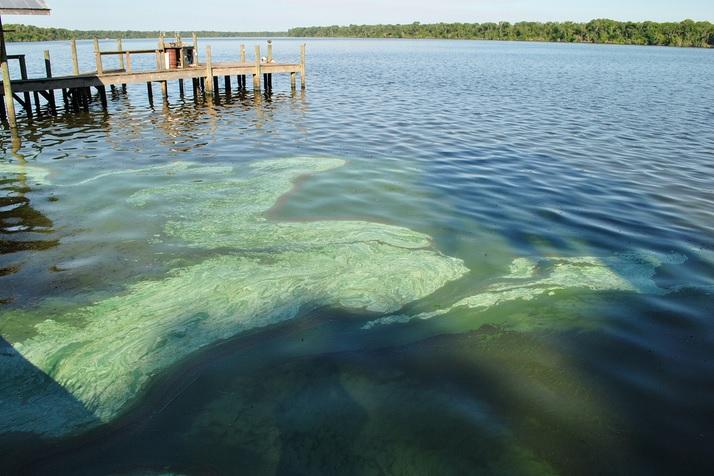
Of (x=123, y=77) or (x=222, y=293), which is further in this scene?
(x=123, y=77)

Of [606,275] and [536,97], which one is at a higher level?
[536,97]

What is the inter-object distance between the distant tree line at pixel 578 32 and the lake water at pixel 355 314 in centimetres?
13085

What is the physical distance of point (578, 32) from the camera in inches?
5522

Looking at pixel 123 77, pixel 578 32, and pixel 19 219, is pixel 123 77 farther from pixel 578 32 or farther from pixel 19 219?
pixel 578 32

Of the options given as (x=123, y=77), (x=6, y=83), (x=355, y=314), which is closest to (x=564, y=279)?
(x=355, y=314)

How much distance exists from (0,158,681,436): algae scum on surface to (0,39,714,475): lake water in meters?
0.03

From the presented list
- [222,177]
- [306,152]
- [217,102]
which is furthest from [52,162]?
[217,102]

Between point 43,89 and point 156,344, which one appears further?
point 43,89

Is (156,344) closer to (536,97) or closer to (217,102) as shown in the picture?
(217,102)

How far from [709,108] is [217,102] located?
2398 centimetres

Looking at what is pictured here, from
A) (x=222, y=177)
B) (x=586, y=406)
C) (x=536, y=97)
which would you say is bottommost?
(x=586, y=406)

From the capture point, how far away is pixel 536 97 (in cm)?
2783

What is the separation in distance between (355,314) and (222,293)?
Answer: 5.89ft

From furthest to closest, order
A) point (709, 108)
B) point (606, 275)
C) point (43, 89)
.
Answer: point (709, 108), point (43, 89), point (606, 275)
